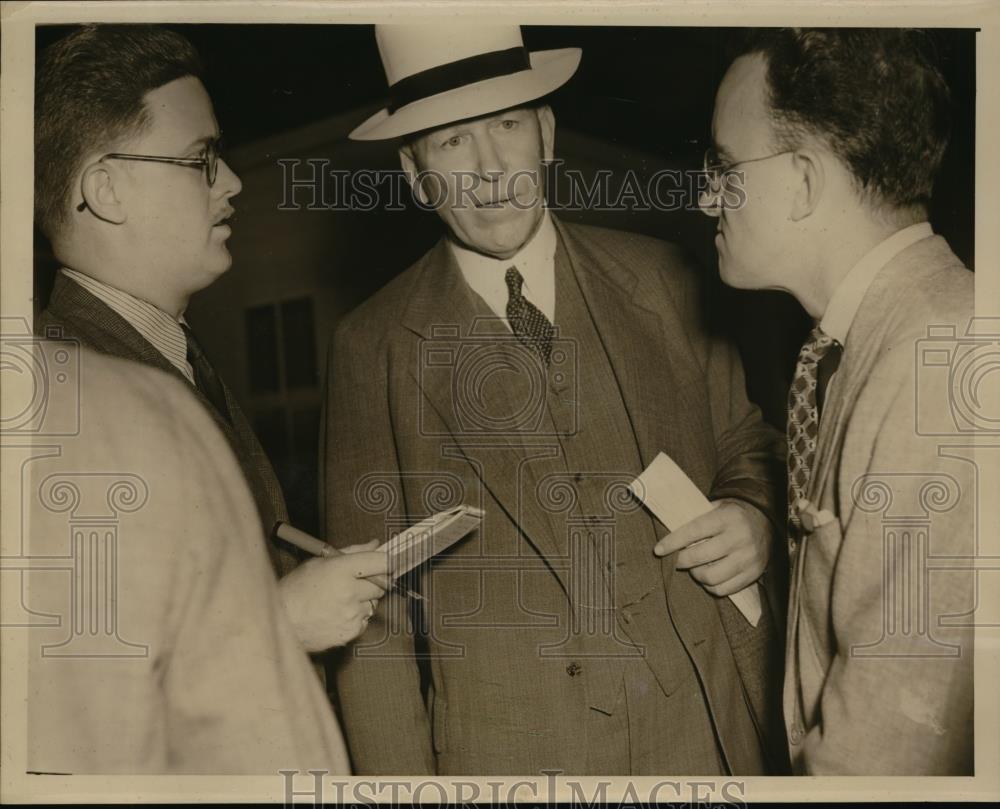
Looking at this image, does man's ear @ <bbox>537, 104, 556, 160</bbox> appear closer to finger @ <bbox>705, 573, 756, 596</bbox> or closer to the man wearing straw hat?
the man wearing straw hat

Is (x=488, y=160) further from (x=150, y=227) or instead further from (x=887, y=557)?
(x=887, y=557)

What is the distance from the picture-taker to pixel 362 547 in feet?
7.84

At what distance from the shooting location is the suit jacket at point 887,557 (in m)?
2.36

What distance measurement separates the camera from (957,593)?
2445 mm

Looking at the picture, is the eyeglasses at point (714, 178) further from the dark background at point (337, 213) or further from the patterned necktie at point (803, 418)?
the patterned necktie at point (803, 418)

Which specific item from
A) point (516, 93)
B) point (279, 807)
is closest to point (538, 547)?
point (279, 807)

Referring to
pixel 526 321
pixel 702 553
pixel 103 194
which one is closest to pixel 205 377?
pixel 103 194

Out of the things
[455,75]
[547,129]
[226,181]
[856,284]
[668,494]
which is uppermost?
[455,75]

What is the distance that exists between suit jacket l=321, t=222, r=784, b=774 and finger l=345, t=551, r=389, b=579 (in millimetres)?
47

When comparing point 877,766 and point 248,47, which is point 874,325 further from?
point 248,47

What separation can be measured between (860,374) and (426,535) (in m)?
0.97

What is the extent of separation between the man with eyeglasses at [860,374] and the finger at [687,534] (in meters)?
0.18

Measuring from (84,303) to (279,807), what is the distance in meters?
1.15

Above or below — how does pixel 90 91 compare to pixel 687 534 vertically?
above
